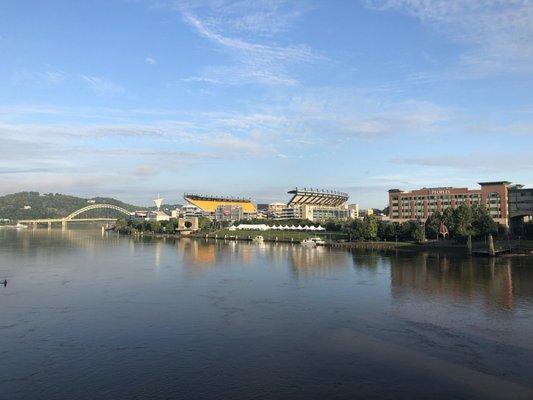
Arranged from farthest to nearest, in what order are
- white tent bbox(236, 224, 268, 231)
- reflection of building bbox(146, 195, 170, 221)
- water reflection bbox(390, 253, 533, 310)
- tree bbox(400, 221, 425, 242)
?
reflection of building bbox(146, 195, 170, 221), white tent bbox(236, 224, 268, 231), tree bbox(400, 221, 425, 242), water reflection bbox(390, 253, 533, 310)

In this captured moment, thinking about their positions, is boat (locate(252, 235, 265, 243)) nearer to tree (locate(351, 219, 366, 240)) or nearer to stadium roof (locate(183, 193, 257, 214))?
tree (locate(351, 219, 366, 240))

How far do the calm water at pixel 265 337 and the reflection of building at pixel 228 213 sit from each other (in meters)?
93.2

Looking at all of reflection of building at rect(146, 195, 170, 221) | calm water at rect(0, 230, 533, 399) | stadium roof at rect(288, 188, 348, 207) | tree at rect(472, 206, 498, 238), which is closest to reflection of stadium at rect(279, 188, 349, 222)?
stadium roof at rect(288, 188, 348, 207)

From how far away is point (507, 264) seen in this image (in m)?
42.3

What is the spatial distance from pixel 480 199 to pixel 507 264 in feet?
118

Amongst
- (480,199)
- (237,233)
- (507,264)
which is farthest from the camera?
(237,233)

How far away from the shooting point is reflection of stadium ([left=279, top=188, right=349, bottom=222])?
122512 millimetres

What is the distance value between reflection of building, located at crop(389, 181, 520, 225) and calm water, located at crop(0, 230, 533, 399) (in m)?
43.4

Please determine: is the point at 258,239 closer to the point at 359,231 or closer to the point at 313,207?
the point at 359,231

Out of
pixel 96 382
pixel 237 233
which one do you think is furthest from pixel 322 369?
pixel 237 233

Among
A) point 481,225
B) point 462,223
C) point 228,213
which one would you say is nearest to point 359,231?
point 462,223

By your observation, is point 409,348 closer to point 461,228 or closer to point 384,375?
point 384,375

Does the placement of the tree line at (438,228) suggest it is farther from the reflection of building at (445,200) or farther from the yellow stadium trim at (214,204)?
the yellow stadium trim at (214,204)

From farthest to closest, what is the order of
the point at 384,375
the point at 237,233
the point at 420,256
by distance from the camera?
the point at 237,233, the point at 420,256, the point at 384,375
